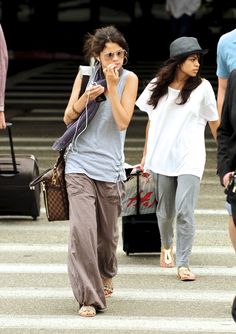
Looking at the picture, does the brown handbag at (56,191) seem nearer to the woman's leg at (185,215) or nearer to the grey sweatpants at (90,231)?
the grey sweatpants at (90,231)

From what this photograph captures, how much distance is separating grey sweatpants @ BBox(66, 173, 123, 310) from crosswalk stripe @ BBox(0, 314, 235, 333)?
17cm

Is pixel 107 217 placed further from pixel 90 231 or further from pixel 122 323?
pixel 122 323

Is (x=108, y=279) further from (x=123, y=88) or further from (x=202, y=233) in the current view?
(x=202, y=233)

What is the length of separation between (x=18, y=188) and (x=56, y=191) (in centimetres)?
301

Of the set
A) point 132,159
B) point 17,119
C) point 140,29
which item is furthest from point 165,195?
point 140,29

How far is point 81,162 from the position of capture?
846 cm

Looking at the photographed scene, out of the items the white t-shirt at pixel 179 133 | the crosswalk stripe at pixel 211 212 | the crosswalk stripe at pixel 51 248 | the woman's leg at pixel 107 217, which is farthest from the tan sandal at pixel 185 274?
the crosswalk stripe at pixel 211 212

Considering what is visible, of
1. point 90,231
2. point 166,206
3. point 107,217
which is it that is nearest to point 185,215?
point 166,206

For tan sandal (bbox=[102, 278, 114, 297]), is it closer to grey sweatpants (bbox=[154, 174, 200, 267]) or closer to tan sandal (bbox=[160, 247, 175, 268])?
grey sweatpants (bbox=[154, 174, 200, 267])

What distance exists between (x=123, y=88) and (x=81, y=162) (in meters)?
0.55

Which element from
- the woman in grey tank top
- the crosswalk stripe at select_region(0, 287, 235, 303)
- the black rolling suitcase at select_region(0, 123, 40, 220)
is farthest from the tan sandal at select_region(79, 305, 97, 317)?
the black rolling suitcase at select_region(0, 123, 40, 220)

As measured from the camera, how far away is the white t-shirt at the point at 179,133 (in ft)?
31.2

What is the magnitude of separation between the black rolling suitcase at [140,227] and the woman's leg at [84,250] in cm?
172

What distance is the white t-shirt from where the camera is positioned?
9500 mm
